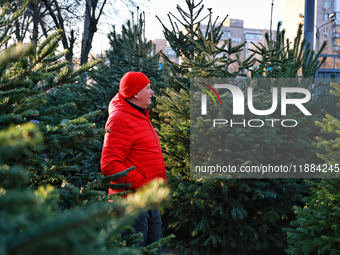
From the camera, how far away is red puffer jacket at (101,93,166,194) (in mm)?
2633

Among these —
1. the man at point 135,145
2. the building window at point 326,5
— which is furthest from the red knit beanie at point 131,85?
the building window at point 326,5

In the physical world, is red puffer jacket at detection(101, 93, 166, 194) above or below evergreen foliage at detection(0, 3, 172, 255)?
below

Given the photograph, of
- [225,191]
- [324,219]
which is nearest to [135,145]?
[225,191]

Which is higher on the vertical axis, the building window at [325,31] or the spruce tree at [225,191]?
the building window at [325,31]

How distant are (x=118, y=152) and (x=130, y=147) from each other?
0.13m

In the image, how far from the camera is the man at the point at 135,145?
263 centimetres

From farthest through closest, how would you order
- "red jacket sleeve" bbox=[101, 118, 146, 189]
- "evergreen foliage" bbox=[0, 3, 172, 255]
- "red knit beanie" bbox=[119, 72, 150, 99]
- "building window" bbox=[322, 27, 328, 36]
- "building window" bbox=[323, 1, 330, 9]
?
"building window" bbox=[322, 27, 328, 36]
"building window" bbox=[323, 1, 330, 9]
"red knit beanie" bbox=[119, 72, 150, 99]
"red jacket sleeve" bbox=[101, 118, 146, 189]
"evergreen foliage" bbox=[0, 3, 172, 255]

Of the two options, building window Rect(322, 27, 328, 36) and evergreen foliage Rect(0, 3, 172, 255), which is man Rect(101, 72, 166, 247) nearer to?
evergreen foliage Rect(0, 3, 172, 255)

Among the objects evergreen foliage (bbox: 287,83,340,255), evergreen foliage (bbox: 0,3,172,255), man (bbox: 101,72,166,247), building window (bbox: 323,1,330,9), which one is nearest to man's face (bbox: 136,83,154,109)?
man (bbox: 101,72,166,247)

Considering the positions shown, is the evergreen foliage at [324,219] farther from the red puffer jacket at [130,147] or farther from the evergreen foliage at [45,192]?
the evergreen foliage at [45,192]

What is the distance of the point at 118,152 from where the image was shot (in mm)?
2646

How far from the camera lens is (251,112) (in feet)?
14.1

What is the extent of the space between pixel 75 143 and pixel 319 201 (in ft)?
8.60

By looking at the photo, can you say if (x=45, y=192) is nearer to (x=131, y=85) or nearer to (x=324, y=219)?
(x=131, y=85)
